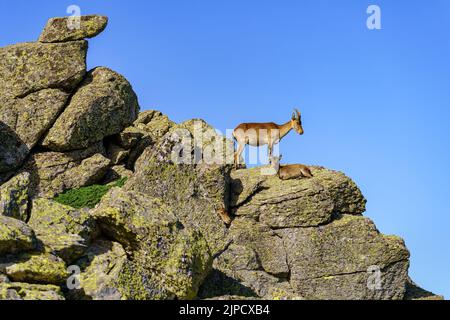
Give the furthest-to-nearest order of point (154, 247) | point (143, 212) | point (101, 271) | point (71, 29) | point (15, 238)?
point (71, 29) < point (143, 212) < point (154, 247) < point (101, 271) < point (15, 238)

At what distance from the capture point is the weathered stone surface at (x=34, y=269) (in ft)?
55.8

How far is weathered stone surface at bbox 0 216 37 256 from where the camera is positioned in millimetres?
17359

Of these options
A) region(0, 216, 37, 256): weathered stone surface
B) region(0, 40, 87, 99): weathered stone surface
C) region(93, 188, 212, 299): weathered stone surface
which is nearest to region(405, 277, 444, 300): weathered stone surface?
region(93, 188, 212, 299): weathered stone surface

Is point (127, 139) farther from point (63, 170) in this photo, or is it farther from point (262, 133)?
point (262, 133)

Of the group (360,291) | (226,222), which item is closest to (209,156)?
(226,222)

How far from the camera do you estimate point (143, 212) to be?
2028cm

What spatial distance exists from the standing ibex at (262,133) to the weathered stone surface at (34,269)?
22.5 m

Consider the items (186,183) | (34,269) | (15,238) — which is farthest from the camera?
(186,183)

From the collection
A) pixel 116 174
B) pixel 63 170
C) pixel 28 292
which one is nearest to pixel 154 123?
pixel 116 174

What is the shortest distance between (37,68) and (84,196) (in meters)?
9.54
